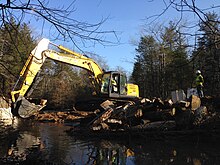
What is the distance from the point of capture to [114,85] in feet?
58.6

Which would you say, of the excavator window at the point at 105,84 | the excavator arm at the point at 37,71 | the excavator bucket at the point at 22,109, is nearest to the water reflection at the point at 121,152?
the excavator arm at the point at 37,71

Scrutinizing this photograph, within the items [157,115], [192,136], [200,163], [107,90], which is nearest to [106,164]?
[200,163]

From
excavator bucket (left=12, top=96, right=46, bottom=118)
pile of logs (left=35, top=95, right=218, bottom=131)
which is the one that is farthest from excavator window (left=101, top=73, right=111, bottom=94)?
pile of logs (left=35, top=95, right=218, bottom=131)

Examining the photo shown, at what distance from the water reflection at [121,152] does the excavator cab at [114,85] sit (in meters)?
8.47

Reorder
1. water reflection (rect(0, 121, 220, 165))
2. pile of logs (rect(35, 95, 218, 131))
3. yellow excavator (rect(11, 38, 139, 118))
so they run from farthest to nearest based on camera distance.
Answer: yellow excavator (rect(11, 38, 139, 118)) < pile of logs (rect(35, 95, 218, 131)) < water reflection (rect(0, 121, 220, 165))

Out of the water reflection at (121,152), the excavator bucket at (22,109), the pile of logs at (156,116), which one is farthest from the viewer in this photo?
the excavator bucket at (22,109)

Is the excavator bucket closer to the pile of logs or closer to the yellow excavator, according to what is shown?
the yellow excavator

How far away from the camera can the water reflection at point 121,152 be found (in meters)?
6.11

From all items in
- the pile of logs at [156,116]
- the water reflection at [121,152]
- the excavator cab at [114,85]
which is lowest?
the water reflection at [121,152]

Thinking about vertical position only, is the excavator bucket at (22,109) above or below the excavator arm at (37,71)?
below

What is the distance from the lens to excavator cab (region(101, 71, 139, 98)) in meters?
17.7

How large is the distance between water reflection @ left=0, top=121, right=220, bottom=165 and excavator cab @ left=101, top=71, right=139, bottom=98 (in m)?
8.47

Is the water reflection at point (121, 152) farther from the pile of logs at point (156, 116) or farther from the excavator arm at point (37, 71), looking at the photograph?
the excavator arm at point (37, 71)

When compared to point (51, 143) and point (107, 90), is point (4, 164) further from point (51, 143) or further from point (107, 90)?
point (107, 90)
